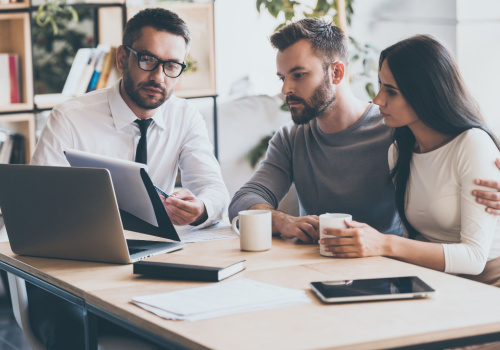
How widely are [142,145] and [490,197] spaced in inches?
48.0

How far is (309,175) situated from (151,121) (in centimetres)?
61

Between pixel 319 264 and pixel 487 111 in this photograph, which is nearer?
pixel 319 264

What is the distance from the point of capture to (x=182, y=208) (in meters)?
1.98

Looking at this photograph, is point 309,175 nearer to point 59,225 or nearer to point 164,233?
point 164,233

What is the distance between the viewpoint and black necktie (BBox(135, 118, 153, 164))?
236 centimetres

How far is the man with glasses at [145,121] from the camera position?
92.2 inches

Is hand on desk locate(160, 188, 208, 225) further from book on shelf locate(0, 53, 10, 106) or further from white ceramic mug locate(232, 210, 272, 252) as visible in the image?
book on shelf locate(0, 53, 10, 106)

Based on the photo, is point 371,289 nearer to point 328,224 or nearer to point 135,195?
point 328,224

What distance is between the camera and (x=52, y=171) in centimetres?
159

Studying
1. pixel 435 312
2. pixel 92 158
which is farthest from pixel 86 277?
pixel 435 312

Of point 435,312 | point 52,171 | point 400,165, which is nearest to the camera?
point 435,312

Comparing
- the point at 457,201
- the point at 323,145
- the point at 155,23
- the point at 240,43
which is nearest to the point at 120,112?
the point at 155,23

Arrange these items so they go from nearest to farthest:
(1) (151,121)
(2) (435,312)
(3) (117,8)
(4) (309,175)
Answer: (2) (435,312), (4) (309,175), (1) (151,121), (3) (117,8)

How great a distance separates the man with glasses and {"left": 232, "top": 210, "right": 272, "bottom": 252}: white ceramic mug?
51 cm
